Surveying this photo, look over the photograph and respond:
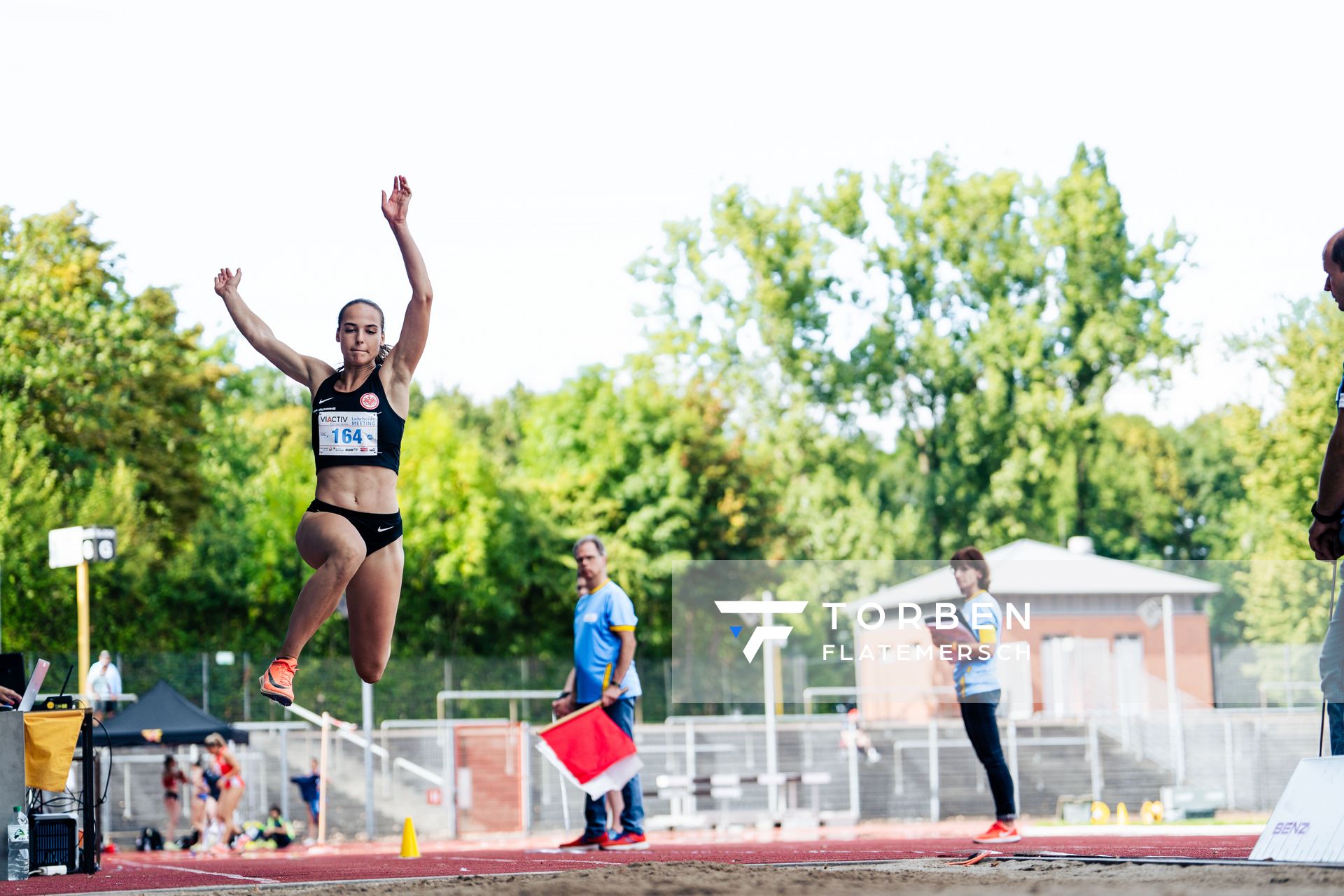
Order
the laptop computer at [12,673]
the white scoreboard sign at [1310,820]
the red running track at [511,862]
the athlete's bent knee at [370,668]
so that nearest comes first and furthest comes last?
the white scoreboard sign at [1310,820]
the athlete's bent knee at [370,668]
the red running track at [511,862]
the laptop computer at [12,673]

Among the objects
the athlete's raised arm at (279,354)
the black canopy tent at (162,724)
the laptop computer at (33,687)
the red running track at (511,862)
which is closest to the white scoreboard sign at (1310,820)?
the red running track at (511,862)

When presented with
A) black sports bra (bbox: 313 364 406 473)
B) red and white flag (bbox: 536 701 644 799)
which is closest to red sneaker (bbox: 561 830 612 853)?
red and white flag (bbox: 536 701 644 799)

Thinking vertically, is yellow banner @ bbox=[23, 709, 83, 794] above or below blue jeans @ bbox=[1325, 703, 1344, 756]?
below

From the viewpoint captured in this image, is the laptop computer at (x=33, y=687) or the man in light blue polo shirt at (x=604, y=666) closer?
the laptop computer at (x=33, y=687)

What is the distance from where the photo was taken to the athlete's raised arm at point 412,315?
720 centimetres

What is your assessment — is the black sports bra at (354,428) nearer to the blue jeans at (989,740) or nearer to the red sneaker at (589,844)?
the red sneaker at (589,844)

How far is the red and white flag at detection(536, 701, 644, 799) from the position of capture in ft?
36.0

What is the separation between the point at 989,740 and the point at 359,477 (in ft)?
18.2

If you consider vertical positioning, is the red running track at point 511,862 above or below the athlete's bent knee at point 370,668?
below

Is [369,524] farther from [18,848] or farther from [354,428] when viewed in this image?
[18,848]

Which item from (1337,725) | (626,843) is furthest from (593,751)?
(1337,725)

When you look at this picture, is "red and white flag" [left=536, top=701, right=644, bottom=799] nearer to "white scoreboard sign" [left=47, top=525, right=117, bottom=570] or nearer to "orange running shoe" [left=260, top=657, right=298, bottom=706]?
"orange running shoe" [left=260, top=657, right=298, bottom=706]

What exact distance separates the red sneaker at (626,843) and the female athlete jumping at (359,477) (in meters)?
4.37

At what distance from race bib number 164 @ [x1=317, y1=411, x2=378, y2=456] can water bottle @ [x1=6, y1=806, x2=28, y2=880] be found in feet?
15.5
